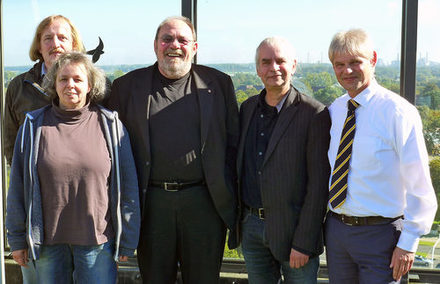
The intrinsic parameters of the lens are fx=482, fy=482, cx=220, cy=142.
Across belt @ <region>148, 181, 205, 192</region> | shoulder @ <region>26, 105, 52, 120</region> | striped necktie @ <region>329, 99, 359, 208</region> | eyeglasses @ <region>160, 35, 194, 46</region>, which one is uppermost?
eyeglasses @ <region>160, 35, 194, 46</region>

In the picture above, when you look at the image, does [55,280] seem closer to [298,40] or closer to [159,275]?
[159,275]

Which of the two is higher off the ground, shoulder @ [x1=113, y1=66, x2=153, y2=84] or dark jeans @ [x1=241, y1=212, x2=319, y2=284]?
shoulder @ [x1=113, y1=66, x2=153, y2=84]

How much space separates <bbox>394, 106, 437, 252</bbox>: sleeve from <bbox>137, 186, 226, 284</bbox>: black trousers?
1.02 m

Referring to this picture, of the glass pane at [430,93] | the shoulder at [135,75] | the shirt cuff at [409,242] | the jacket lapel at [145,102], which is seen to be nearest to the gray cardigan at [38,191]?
the jacket lapel at [145,102]

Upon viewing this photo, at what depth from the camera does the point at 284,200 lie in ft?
7.75

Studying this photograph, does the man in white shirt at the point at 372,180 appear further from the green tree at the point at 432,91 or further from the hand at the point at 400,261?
the green tree at the point at 432,91

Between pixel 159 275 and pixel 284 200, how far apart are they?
2.74 feet

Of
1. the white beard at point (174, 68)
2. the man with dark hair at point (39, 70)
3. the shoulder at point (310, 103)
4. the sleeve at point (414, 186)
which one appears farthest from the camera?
the man with dark hair at point (39, 70)

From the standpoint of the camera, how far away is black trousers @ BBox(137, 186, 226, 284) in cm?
257

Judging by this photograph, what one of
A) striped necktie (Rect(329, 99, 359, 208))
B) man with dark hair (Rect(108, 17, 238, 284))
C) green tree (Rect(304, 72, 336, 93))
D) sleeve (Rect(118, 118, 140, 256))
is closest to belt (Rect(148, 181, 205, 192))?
man with dark hair (Rect(108, 17, 238, 284))

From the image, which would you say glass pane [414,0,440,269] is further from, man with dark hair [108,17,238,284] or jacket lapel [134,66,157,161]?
jacket lapel [134,66,157,161]

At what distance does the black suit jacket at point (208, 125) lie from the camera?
256cm

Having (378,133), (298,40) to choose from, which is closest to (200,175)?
(378,133)

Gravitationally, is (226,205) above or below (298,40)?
below
